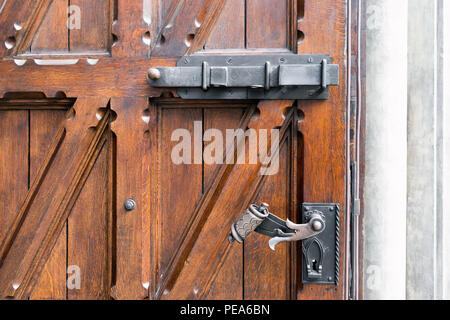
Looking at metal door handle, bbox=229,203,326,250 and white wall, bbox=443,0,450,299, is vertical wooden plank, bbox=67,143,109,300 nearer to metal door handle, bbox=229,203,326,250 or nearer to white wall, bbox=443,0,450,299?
metal door handle, bbox=229,203,326,250

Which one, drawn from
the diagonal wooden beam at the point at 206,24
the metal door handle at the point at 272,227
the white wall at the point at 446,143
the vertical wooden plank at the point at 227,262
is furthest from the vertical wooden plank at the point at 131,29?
the white wall at the point at 446,143

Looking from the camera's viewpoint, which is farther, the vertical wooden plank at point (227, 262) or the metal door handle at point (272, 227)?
the vertical wooden plank at point (227, 262)

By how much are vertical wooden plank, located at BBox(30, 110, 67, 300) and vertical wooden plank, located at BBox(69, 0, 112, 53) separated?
185 millimetres

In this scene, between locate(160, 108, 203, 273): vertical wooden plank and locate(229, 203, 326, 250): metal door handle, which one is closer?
locate(229, 203, 326, 250): metal door handle

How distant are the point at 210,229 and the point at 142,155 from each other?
0.81 feet

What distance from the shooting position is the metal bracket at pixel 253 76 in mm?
829

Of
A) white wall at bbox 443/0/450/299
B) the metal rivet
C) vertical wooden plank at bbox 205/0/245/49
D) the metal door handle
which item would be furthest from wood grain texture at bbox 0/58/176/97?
white wall at bbox 443/0/450/299

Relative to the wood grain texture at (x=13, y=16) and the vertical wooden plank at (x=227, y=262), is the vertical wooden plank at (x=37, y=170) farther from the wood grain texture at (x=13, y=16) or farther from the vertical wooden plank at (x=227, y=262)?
the vertical wooden plank at (x=227, y=262)

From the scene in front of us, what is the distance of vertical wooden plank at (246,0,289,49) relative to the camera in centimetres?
87

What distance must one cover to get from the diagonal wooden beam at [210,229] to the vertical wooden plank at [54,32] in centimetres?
53

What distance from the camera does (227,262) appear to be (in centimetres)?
89

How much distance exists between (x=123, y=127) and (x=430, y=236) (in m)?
0.83

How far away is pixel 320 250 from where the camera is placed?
848 millimetres

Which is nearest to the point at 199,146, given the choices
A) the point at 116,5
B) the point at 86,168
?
the point at 86,168
